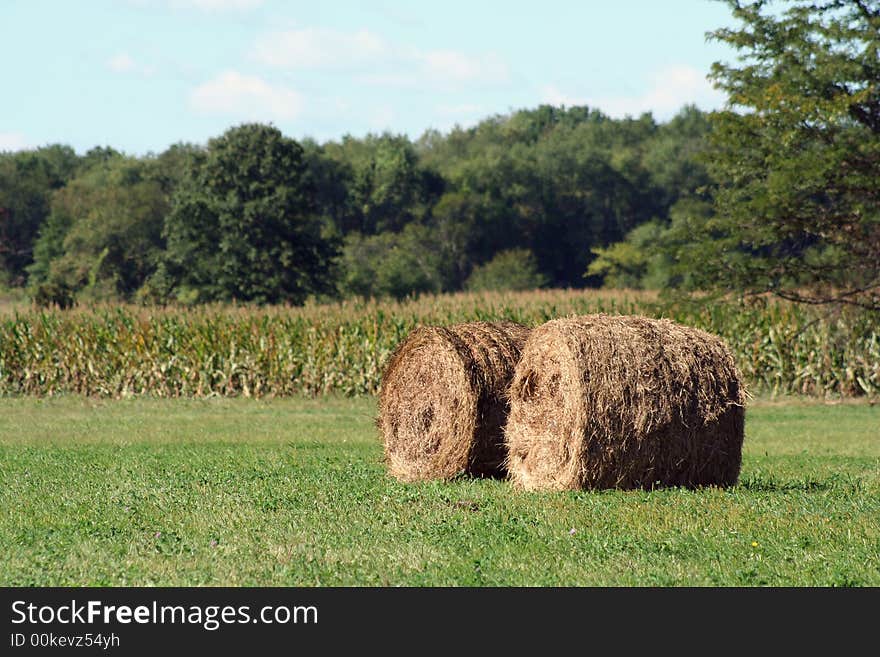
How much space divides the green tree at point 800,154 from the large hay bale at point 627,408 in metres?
17.8

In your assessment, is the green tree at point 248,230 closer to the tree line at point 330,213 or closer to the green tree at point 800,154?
the tree line at point 330,213

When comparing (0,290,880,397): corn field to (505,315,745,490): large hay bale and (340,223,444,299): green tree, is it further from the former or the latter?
(340,223,444,299): green tree

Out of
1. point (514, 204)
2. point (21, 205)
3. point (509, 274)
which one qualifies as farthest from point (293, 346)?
point (21, 205)

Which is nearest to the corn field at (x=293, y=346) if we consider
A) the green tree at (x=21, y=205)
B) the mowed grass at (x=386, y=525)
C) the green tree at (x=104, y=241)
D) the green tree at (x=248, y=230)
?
the mowed grass at (x=386, y=525)

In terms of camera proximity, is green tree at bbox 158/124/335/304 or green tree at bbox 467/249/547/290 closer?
green tree at bbox 158/124/335/304

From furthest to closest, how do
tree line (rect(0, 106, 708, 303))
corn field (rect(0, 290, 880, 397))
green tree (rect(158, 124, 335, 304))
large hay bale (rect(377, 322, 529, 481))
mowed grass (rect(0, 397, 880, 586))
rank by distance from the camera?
tree line (rect(0, 106, 708, 303))
green tree (rect(158, 124, 335, 304))
corn field (rect(0, 290, 880, 397))
large hay bale (rect(377, 322, 529, 481))
mowed grass (rect(0, 397, 880, 586))

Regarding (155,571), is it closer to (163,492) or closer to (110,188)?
(163,492)

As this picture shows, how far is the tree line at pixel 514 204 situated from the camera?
30859 mm

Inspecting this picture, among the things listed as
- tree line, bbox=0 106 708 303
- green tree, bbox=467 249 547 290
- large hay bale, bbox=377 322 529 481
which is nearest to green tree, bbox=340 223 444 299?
tree line, bbox=0 106 708 303

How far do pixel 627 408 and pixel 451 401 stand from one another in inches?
93.6

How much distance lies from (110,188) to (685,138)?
1598 inches

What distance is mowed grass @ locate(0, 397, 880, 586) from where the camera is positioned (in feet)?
28.1

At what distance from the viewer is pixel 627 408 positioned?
11.9 meters

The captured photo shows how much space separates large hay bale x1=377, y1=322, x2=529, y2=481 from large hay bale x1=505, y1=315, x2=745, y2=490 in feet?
2.33
